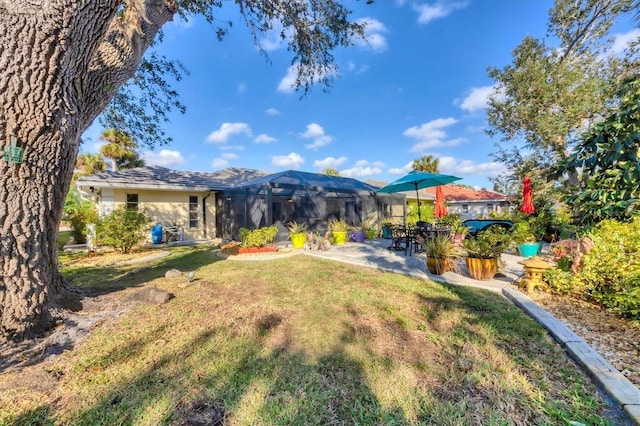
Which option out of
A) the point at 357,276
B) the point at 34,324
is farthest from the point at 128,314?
the point at 357,276

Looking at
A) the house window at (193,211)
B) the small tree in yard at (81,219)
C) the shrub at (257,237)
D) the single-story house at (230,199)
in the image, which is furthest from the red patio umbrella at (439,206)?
the small tree in yard at (81,219)

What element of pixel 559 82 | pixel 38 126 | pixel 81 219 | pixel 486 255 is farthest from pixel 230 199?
pixel 559 82

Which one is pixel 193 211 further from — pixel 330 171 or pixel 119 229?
pixel 330 171

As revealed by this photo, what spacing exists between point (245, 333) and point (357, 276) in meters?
3.28

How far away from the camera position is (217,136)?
82.1 ft

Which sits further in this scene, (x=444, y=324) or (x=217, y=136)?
(x=217, y=136)

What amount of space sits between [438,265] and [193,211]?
12.2 metres

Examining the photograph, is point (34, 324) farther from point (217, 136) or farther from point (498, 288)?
point (217, 136)

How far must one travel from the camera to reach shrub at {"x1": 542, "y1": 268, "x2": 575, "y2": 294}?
4.27 metres

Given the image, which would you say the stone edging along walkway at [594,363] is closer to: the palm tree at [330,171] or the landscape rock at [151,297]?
the landscape rock at [151,297]

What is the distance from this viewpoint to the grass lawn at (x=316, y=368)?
204 centimetres

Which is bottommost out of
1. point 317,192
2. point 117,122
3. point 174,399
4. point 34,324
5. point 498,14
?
point 174,399

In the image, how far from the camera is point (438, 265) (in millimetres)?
5906

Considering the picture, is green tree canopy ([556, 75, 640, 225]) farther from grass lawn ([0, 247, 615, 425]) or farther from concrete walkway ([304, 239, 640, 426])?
grass lawn ([0, 247, 615, 425])
